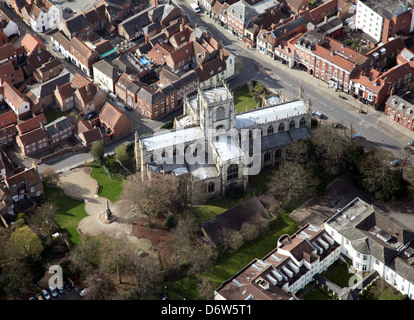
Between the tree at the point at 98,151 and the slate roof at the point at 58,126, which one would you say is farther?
the slate roof at the point at 58,126

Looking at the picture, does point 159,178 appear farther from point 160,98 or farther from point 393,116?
point 393,116

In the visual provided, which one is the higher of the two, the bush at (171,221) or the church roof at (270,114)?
the church roof at (270,114)

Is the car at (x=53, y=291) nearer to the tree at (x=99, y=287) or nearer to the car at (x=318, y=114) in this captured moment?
the tree at (x=99, y=287)

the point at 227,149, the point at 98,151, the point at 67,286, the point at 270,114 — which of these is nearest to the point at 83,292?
the point at 67,286

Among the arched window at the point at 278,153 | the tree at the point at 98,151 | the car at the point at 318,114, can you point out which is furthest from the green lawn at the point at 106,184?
the car at the point at 318,114

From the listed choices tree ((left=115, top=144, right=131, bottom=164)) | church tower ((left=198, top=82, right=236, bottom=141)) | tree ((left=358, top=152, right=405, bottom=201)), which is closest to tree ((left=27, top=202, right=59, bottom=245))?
tree ((left=115, top=144, right=131, bottom=164))

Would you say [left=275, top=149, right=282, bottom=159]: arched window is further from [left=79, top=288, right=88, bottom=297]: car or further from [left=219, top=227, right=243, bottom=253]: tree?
[left=79, top=288, right=88, bottom=297]: car
